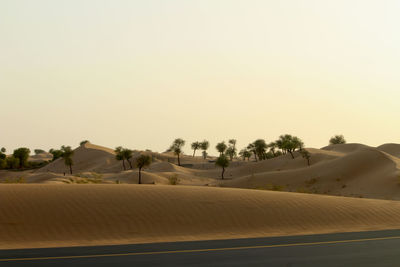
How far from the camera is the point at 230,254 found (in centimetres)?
1489

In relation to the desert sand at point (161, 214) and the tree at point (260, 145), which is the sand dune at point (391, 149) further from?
the desert sand at point (161, 214)

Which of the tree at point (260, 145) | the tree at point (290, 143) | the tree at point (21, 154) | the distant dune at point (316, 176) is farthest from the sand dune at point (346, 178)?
the tree at point (21, 154)

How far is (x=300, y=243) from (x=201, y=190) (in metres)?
12.7

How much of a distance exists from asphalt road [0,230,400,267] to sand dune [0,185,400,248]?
133 inches

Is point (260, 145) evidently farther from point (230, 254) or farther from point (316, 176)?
point (230, 254)

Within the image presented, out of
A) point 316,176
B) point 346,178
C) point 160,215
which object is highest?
point 316,176

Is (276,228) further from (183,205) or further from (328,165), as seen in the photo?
(328,165)

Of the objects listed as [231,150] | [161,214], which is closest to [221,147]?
[231,150]

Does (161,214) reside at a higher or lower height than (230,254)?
higher

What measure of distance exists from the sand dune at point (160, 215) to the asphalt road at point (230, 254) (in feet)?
11.1

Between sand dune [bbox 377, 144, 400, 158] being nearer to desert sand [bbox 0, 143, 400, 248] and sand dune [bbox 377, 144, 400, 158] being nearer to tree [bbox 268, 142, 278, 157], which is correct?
tree [bbox 268, 142, 278, 157]

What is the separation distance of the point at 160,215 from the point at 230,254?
992 centimetres

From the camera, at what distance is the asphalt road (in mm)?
13273

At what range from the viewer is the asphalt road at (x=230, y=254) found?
43.5ft
